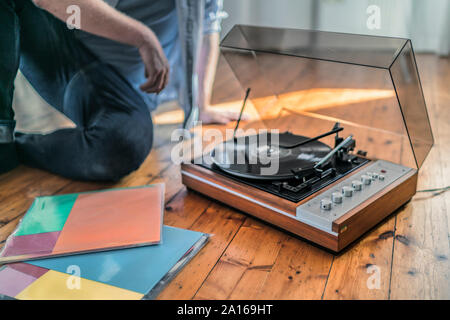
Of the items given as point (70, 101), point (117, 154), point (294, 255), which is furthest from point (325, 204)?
point (70, 101)

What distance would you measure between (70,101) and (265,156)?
0.76 m

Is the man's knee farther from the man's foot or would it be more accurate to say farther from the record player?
the man's foot

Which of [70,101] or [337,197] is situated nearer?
[337,197]

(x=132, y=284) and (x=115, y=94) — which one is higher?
(x=115, y=94)

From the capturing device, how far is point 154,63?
1.42 m

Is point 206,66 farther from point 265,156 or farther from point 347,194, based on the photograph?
point 347,194

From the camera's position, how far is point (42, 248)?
107 cm

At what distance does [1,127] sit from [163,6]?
0.75m

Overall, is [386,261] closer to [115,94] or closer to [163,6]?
[115,94]

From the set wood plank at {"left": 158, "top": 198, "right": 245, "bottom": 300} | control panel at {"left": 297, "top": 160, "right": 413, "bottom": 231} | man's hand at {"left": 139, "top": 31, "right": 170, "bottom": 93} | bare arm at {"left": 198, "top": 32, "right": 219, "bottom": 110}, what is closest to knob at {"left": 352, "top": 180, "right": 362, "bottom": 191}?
control panel at {"left": 297, "top": 160, "right": 413, "bottom": 231}

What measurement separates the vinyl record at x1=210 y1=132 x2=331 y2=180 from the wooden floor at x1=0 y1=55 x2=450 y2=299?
0.13m

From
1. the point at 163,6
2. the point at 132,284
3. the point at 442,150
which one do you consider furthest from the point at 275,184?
the point at 163,6

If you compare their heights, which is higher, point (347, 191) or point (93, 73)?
point (93, 73)

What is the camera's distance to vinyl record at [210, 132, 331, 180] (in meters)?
1.16
